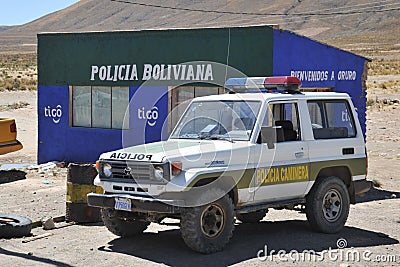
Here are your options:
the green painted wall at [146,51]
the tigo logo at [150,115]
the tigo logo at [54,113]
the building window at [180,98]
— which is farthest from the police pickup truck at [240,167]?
the tigo logo at [54,113]

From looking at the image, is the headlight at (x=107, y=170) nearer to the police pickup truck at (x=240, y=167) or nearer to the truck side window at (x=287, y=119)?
the police pickup truck at (x=240, y=167)

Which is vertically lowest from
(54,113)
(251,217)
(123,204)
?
(251,217)

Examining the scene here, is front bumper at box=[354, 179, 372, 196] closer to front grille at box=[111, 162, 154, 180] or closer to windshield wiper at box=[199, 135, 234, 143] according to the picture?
windshield wiper at box=[199, 135, 234, 143]

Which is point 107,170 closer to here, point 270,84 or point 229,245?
point 229,245

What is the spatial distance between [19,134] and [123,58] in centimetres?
917

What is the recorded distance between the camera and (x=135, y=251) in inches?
380

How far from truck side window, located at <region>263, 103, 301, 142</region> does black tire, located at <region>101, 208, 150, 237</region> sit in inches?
89.7

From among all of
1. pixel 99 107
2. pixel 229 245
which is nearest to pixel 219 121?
pixel 229 245

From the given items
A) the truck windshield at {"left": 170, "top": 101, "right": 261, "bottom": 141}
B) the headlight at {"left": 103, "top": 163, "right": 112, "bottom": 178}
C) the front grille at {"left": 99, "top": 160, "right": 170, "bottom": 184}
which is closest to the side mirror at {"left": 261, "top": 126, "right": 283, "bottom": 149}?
the truck windshield at {"left": 170, "top": 101, "right": 261, "bottom": 141}

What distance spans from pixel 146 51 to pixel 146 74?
Result: 53 cm

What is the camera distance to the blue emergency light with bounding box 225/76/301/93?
10.8m

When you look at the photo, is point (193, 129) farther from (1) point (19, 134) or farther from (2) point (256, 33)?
(1) point (19, 134)

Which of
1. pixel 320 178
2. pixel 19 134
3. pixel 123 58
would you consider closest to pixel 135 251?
pixel 320 178

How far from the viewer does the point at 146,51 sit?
17984 mm
